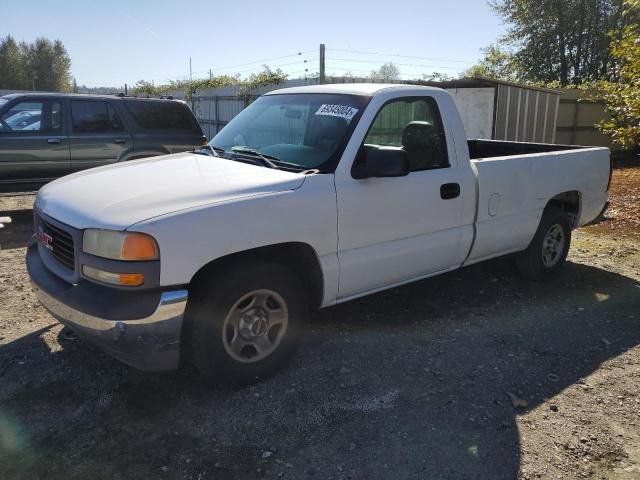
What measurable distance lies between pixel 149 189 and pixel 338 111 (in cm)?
147

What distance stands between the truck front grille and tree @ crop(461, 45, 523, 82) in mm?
27855

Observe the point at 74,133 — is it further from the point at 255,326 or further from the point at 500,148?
the point at 255,326

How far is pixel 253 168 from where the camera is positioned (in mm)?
3686

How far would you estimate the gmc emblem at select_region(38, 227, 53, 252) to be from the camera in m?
3.46

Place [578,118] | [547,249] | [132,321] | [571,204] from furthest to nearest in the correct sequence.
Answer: [578,118], [571,204], [547,249], [132,321]

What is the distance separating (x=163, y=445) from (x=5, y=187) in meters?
6.71

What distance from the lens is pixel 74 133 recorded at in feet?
27.6

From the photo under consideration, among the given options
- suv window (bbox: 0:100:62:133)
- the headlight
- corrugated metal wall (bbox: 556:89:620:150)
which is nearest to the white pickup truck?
the headlight

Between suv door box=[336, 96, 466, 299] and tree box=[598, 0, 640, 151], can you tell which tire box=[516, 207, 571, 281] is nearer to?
suv door box=[336, 96, 466, 299]

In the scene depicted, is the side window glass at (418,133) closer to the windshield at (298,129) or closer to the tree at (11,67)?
the windshield at (298,129)

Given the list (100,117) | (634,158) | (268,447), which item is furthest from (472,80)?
(268,447)

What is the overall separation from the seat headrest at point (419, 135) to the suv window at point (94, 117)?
5.94 metres

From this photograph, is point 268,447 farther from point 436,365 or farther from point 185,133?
point 185,133

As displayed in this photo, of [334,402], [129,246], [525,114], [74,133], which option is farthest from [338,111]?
[525,114]
